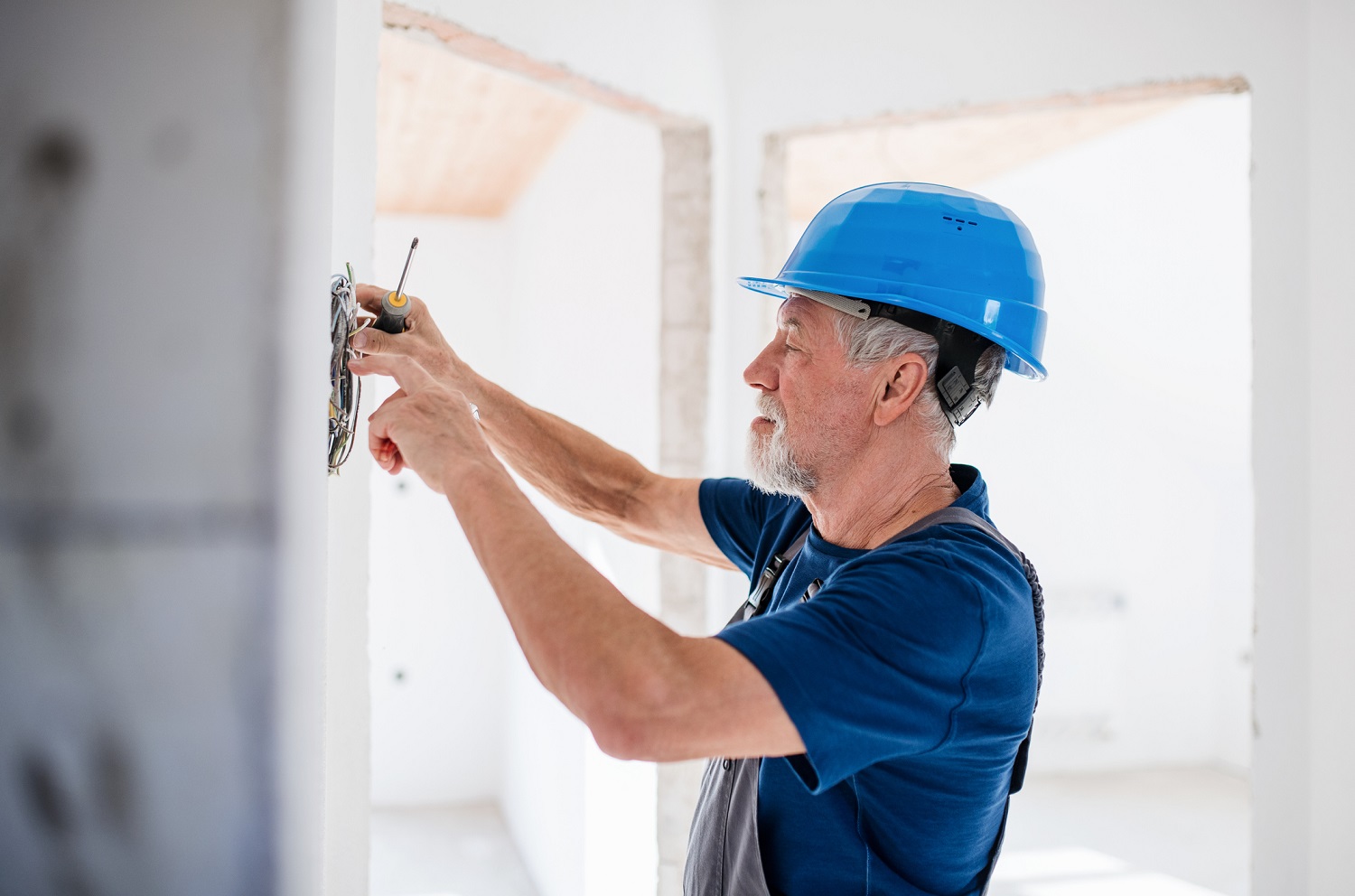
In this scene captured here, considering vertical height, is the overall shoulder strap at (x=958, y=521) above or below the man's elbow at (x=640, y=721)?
above

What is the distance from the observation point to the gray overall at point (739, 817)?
1.11 meters

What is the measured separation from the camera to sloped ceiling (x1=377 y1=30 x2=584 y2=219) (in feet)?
10.2

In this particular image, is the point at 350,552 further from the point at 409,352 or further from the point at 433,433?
the point at 433,433

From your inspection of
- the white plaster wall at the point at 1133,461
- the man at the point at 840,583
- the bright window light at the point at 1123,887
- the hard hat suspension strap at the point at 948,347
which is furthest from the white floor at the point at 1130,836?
the hard hat suspension strap at the point at 948,347

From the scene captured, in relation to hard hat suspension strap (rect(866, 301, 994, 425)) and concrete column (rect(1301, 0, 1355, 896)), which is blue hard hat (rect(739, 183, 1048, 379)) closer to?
hard hat suspension strap (rect(866, 301, 994, 425))

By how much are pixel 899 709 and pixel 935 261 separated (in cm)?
58

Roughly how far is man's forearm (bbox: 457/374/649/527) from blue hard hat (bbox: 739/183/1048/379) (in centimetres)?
51

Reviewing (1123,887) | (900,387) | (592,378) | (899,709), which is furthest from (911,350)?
(1123,887)

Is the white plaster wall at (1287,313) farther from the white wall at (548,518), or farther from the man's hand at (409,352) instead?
the man's hand at (409,352)

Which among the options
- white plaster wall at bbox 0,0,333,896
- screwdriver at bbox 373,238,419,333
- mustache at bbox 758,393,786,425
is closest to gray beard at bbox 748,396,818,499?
mustache at bbox 758,393,786,425

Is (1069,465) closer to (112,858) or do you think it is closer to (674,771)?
(674,771)

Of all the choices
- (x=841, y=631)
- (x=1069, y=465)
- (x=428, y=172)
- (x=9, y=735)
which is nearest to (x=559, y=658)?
(x=841, y=631)

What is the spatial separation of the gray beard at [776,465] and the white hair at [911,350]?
0.45 ft

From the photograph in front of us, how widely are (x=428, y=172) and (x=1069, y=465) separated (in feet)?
12.5
